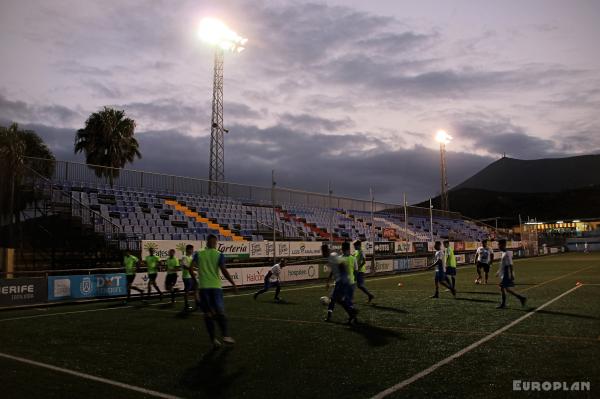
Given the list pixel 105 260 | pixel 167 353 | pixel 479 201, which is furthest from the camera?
pixel 479 201

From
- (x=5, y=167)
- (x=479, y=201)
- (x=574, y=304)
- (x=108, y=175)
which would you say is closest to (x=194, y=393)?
(x=574, y=304)

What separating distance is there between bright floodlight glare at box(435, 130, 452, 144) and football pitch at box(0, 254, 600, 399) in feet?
126

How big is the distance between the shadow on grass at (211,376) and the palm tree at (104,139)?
32.9 m

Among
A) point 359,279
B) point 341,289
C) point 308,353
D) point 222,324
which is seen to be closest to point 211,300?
point 222,324

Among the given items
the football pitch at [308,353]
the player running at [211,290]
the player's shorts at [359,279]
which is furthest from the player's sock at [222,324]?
the player's shorts at [359,279]

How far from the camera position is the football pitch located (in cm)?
633

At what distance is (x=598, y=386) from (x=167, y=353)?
6815mm

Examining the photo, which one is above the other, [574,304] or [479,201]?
[479,201]

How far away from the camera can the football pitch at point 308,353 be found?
633 cm

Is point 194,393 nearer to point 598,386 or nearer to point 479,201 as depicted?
point 598,386

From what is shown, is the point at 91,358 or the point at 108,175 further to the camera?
the point at 108,175

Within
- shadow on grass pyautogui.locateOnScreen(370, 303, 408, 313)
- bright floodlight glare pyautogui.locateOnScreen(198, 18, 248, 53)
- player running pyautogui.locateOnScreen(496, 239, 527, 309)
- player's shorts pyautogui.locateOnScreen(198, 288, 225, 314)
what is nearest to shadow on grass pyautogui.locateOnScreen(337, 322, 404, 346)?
shadow on grass pyautogui.locateOnScreen(370, 303, 408, 313)

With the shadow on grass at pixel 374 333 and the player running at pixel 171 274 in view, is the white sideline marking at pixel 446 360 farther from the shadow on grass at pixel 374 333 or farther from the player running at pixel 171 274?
the player running at pixel 171 274

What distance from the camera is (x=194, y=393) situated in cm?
616
